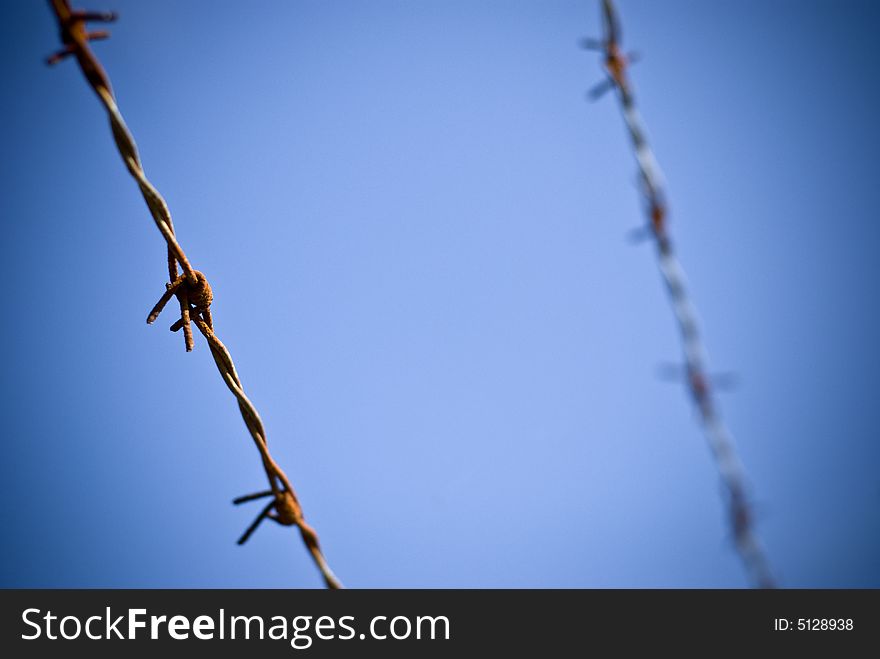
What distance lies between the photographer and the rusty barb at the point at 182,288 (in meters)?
1.04

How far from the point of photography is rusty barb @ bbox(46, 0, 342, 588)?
1037mm

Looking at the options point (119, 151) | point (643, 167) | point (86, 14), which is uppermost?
point (643, 167)

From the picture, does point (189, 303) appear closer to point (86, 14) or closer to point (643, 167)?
point (86, 14)

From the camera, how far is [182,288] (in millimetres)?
1308

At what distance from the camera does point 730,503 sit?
172 cm
